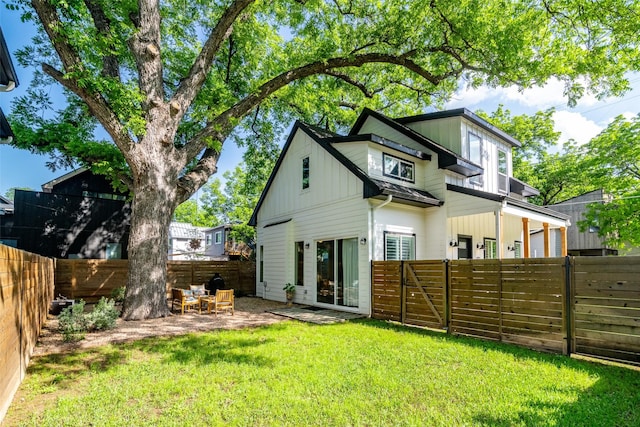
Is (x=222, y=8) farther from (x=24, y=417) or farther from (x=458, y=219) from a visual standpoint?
(x=24, y=417)

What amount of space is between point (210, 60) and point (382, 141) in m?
5.98

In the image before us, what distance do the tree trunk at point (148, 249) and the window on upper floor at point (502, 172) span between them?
12821 mm

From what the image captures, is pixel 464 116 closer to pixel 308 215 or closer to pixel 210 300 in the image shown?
pixel 308 215

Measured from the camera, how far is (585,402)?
398 centimetres

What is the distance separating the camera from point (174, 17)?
1323 centimetres

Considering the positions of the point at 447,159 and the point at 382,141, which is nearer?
the point at 382,141

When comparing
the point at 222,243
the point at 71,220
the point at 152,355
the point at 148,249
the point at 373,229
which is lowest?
the point at 152,355

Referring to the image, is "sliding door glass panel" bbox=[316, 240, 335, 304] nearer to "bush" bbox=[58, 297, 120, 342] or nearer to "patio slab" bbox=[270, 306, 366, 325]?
"patio slab" bbox=[270, 306, 366, 325]

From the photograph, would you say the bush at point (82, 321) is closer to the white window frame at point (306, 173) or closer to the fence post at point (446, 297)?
the white window frame at point (306, 173)

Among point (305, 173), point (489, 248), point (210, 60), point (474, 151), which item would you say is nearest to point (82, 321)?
point (210, 60)

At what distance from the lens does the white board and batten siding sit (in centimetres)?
1039

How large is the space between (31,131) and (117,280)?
6.14 meters

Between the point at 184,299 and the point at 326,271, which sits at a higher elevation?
the point at 326,271

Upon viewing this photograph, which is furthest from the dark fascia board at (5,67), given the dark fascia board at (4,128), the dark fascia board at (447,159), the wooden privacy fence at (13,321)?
the dark fascia board at (447,159)
